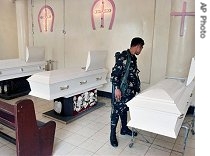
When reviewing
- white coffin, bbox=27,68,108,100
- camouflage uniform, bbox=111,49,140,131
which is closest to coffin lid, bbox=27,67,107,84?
white coffin, bbox=27,68,108,100

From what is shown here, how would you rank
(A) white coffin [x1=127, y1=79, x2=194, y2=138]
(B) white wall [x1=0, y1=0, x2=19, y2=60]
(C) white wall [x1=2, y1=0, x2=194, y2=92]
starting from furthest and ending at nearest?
(B) white wall [x1=0, y1=0, x2=19, y2=60], (C) white wall [x1=2, y1=0, x2=194, y2=92], (A) white coffin [x1=127, y1=79, x2=194, y2=138]

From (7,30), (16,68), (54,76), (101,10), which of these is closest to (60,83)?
(54,76)

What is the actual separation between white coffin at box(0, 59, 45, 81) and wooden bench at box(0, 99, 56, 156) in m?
1.79

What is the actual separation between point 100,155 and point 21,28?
14.5 feet

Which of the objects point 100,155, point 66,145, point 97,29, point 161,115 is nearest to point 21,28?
point 97,29

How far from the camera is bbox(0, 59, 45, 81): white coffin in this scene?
3.63 m

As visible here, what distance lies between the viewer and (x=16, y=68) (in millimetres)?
3820

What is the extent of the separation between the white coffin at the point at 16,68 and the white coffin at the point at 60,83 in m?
1.20

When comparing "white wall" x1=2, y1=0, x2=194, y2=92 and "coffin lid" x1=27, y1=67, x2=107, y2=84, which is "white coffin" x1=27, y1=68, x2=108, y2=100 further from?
"white wall" x1=2, y1=0, x2=194, y2=92

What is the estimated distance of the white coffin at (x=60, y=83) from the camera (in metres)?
2.57

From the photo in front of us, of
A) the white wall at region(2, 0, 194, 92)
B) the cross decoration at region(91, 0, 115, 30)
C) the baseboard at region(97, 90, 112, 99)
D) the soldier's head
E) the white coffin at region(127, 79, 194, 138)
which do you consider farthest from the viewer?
the baseboard at region(97, 90, 112, 99)

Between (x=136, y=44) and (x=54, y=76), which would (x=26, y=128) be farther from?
(x=136, y=44)
